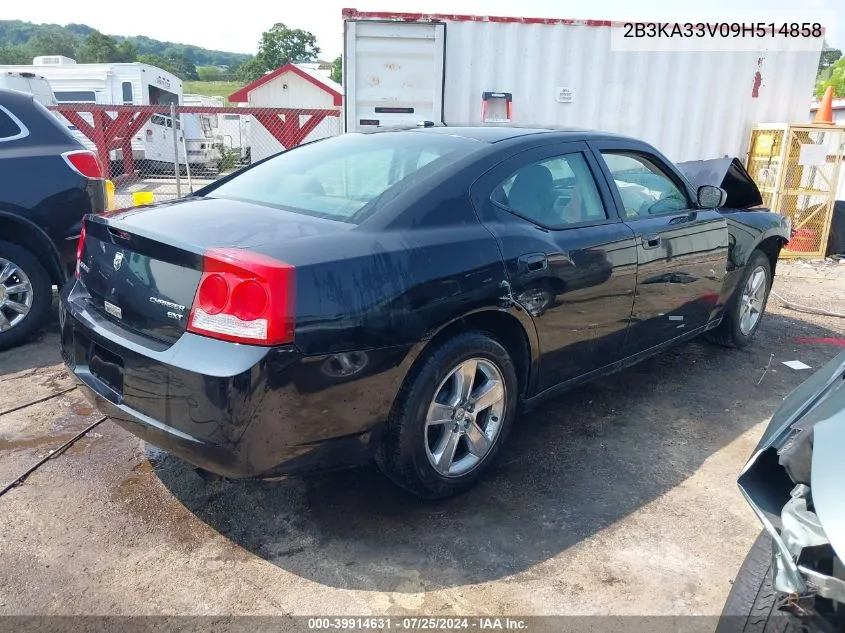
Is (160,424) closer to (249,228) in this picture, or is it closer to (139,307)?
(139,307)

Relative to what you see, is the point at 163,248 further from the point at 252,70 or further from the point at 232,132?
the point at 252,70

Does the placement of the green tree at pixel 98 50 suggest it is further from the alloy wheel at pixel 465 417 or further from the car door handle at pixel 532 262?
the alloy wheel at pixel 465 417

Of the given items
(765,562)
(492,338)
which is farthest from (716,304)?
(765,562)

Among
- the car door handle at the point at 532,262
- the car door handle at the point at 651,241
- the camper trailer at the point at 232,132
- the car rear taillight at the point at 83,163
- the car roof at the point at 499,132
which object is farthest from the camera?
the camper trailer at the point at 232,132

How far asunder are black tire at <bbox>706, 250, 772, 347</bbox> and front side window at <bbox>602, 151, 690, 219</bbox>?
0.98 meters

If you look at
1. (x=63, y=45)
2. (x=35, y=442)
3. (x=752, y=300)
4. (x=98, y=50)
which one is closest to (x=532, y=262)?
(x=35, y=442)

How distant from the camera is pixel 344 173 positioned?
3203mm

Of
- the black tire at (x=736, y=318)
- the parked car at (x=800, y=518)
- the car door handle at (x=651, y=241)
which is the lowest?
the black tire at (x=736, y=318)

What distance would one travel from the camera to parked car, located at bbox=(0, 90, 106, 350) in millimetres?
4613

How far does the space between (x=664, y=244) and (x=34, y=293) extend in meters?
4.15

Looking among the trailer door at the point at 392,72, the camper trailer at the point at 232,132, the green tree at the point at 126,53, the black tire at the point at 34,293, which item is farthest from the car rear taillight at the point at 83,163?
the green tree at the point at 126,53

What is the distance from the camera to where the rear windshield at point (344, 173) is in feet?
9.58

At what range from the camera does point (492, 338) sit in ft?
9.80

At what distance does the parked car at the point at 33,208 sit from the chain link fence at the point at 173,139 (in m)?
0.50
